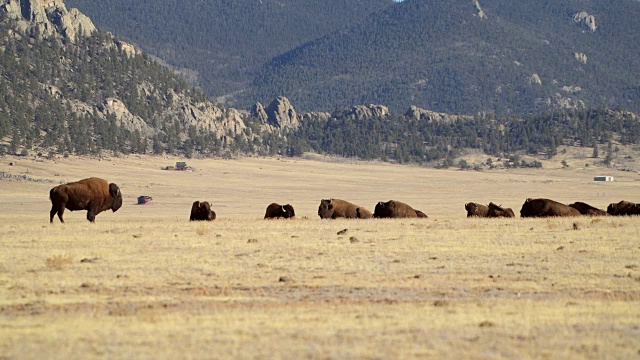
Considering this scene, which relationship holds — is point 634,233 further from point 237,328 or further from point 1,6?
point 1,6

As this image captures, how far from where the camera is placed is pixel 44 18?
151 m

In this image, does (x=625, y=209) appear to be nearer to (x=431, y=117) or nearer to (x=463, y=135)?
(x=463, y=135)

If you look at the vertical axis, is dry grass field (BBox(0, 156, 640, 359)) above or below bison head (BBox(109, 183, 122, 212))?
below

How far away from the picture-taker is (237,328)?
46.5 ft

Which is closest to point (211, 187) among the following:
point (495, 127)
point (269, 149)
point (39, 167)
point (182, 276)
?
point (39, 167)

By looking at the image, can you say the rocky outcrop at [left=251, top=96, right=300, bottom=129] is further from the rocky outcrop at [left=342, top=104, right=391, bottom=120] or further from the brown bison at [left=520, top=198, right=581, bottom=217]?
the brown bison at [left=520, top=198, right=581, bottom=217]

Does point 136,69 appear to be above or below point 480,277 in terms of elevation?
above

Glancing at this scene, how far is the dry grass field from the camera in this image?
1310 centimetres

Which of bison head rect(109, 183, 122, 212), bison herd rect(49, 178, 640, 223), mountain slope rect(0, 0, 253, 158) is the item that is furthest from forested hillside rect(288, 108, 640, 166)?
bison head rect(109, 183, 122, 212)

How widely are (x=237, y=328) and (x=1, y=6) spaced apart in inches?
5647

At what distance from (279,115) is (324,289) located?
573 feet

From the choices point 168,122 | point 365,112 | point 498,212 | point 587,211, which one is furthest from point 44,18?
Answer: point 587,211

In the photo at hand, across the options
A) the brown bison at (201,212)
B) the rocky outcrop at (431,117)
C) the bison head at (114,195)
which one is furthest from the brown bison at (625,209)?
the rocky outcrop at (431,117)

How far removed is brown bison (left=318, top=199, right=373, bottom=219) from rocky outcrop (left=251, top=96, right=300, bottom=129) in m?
148
